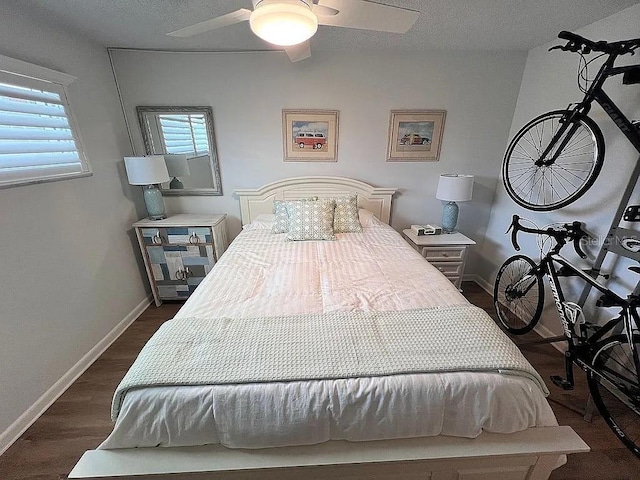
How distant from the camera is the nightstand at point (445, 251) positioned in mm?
2643

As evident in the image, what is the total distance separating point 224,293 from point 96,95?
7.04ft

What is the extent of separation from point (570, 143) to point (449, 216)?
1051mm

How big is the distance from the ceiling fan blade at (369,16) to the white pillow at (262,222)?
1.69 m

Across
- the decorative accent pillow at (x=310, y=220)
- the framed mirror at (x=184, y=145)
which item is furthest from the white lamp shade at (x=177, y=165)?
the decorative accent pillow at (x=310, y=220)

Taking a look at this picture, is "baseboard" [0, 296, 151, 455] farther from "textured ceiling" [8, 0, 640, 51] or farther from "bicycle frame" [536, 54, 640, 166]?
"bicycle frame" [536, 54, 640, 166]

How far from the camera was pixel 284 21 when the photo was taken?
1120 mm

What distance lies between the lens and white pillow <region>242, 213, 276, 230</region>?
2637mm

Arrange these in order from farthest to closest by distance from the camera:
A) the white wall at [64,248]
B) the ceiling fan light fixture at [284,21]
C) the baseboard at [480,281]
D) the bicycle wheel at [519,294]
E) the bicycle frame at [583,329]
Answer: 1. the baseboard at [480,281]
2. the bicycle wheel at [519,294]
3. the white wall at [64,248]
4. the bicycle frame at [583,329]
5. the ceiling fan light fixture at [284,21]

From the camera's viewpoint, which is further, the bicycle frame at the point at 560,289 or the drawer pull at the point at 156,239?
the drawer pull at the point at 156,239

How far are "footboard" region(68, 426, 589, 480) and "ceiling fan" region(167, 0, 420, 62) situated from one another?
1.69 m

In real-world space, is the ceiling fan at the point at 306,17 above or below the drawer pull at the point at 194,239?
above

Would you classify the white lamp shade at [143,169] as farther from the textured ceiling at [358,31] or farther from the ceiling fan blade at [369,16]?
the ceiling fan blade at [369,16]

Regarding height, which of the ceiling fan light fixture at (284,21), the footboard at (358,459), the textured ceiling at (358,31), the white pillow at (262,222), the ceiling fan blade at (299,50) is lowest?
the footboard at (358,459)

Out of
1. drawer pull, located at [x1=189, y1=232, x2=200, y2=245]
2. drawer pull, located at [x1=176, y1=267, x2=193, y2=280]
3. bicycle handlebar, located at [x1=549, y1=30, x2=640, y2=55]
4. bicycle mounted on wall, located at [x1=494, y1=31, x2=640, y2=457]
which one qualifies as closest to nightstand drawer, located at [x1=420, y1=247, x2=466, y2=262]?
bicycle mounted on wall, located at [x1=494, y1=31, x2=640, y2=457]
